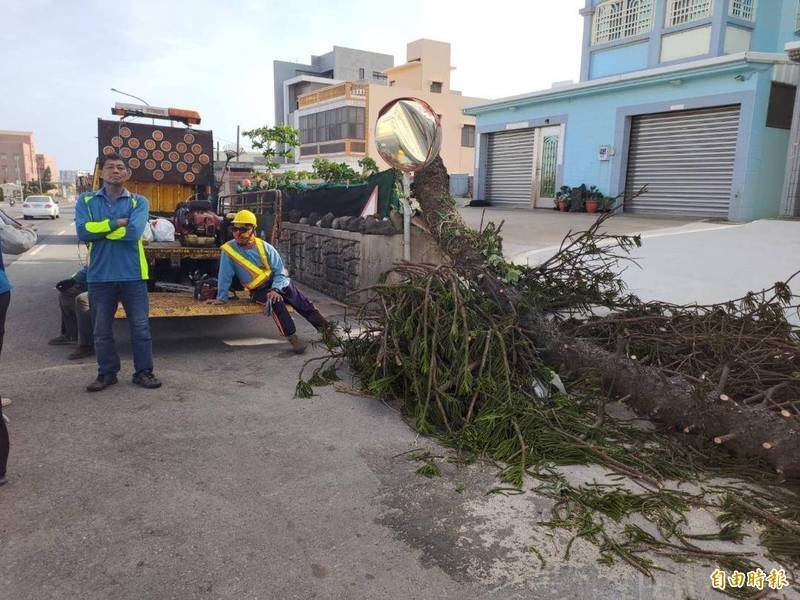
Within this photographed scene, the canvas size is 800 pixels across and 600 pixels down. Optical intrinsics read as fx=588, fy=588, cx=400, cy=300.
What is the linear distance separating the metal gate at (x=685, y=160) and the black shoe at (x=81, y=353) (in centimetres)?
1230

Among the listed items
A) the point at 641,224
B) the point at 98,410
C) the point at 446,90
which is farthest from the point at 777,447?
the point at 446,90

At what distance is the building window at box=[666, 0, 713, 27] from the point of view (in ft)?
52.8

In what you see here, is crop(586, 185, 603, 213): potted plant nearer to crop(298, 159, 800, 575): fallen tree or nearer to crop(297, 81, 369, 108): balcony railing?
crop(298, 159, 800, 575): fallen tree

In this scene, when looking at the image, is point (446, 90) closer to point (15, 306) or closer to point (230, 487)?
→ point (15, 306)

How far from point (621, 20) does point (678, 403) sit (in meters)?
18.2

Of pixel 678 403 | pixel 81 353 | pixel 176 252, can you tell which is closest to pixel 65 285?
pixel 81 353

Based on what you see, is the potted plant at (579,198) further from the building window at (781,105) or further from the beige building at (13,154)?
the beige building at (13,154)

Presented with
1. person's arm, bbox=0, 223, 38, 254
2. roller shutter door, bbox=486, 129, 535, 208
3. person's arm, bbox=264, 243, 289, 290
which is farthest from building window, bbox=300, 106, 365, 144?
person's arm, bbox=0, 223, 38, 254

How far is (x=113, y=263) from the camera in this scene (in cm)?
477

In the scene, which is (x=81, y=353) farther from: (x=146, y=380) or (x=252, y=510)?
(x=252, y=510)

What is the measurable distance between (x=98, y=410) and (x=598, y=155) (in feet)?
46.3

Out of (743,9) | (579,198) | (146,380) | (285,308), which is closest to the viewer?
(146,380)

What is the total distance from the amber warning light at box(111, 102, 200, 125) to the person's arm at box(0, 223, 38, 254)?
19.6 ft

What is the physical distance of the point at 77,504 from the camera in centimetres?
315
